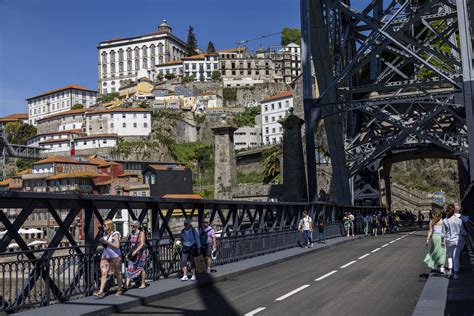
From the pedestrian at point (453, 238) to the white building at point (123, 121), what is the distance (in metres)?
124

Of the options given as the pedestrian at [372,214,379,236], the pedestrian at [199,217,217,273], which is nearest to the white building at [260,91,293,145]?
the pedestrian at [372,214,379,236]

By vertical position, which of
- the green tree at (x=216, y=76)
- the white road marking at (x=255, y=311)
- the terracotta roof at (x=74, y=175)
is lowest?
the white road marking at (x=255, y=311)

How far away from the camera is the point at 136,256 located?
13.6 metres

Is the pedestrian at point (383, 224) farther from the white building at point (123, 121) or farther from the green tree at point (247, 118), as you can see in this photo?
the green tree at point (247, 118)

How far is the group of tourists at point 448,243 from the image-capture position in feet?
42.6

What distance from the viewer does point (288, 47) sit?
18338 cm

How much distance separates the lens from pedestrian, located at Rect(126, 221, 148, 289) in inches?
531

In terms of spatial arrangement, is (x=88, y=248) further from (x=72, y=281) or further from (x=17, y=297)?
(x=17, y=297)

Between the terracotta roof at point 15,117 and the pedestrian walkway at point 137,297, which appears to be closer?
the pedestrian walkway at point 137,297

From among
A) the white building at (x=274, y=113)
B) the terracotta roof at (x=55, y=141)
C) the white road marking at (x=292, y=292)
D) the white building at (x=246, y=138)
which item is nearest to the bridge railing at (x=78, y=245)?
the white road marking at (x=292, y=292)

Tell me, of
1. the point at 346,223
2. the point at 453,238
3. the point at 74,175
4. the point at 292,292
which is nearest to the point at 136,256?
the point at 292,292

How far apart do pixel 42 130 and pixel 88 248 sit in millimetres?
153762

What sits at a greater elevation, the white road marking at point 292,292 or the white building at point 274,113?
the white building at point 274,113

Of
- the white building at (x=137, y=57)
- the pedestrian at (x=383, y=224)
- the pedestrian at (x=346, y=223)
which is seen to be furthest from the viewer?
the white building at (x=137, y=57)
